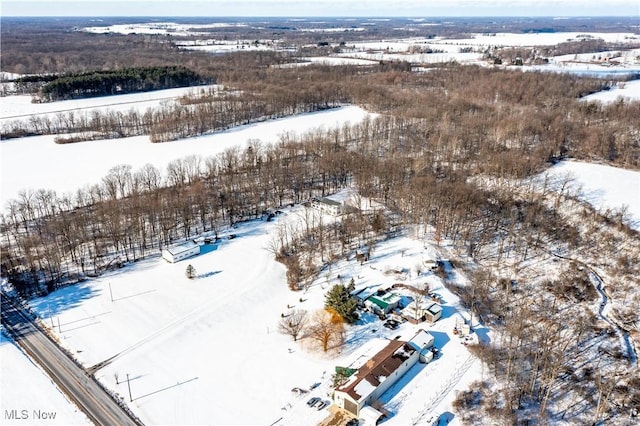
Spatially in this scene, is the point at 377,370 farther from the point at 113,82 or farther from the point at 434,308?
the point at 113,82

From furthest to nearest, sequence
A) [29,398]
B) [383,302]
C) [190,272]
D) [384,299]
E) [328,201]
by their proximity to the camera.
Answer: [328,201], [190,272], [384,299], [383,302], [29,398]

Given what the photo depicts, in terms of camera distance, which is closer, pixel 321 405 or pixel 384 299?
pixel 321 405

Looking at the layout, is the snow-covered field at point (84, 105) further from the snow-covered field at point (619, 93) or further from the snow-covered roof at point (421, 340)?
the snow-covered field at point (619, 93)

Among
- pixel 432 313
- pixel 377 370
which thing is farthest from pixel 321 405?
pixel 432 313

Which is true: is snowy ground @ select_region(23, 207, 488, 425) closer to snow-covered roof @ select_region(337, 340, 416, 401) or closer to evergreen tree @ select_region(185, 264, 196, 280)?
evergreen tree @ select_region(185, 264, 196, 280)

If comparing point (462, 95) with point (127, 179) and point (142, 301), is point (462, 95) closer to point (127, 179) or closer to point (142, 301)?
point (127, 179)

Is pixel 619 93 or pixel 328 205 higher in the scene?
pixel 619 93

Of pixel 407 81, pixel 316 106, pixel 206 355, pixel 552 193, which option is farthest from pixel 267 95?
pixel 206 355

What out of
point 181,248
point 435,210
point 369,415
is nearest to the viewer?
point 369,415
